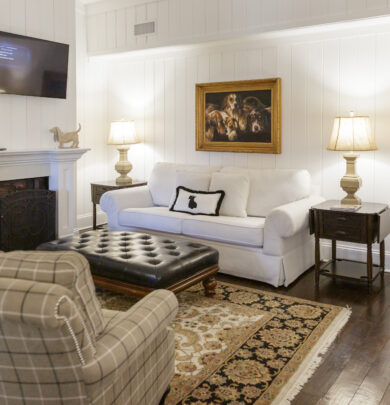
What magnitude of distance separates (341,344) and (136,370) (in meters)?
1.60

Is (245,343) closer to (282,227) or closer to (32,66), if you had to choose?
(282,227)

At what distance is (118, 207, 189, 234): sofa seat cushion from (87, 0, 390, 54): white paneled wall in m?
1.85

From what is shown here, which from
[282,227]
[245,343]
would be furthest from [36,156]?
[245,343]

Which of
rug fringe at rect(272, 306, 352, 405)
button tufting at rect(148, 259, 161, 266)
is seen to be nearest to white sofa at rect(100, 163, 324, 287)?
rug fringe at rect(272, 306, 352, 405)

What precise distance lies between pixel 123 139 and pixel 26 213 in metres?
1.68

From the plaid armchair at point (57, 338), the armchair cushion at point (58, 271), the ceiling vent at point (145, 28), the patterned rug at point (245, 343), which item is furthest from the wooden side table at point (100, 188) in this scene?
the armchair cushion at point (58, 271)

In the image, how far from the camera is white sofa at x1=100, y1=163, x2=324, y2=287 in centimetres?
407

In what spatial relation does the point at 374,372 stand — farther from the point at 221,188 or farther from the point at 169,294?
the point at 221,188

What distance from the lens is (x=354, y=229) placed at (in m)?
3.98

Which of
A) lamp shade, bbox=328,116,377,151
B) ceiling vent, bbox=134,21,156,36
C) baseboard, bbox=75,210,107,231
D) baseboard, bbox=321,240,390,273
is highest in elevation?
ceiling vent, bbox=134,21,156,36

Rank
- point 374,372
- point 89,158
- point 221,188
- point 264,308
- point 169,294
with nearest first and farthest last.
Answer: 1. point 169,294
2. point 374,372
3. point 264,308
4. point 221,188
5. point 89,158

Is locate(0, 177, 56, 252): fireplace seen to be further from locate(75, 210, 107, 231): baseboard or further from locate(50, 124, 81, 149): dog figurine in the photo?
locate(75, 210, 107, 231): baseboard

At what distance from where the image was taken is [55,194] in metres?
4.91

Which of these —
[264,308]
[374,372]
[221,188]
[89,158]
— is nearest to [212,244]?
[221,188]
